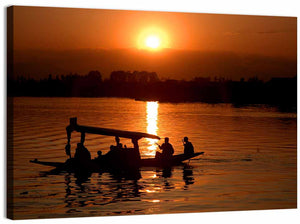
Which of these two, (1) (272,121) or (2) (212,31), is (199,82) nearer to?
(2) (212,31)

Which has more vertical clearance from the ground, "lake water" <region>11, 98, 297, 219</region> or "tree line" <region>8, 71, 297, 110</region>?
"tree line" <region>8, 71, 297, 110</region>

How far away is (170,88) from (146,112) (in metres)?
0.71

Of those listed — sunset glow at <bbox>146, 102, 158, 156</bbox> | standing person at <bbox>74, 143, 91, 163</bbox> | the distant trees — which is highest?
the distant trees

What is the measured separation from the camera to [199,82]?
1188 cm

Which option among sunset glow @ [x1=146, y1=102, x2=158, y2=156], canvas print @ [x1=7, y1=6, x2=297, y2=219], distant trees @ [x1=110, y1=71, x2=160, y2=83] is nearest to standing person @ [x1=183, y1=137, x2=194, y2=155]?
canvas print @ [x1=7, y1=6, x2=297, y2=219]

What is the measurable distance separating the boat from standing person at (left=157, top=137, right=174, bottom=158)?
0.29 feet

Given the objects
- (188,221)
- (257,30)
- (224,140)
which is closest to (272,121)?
(224,140)

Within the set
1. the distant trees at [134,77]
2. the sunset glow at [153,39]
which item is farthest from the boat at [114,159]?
the sunset glow at [153,39]

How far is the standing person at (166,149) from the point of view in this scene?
39.3 ft

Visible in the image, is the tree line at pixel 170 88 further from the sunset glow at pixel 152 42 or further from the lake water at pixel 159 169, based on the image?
the sunset glow at pixel 152 42

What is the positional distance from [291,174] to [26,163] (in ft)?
14.3

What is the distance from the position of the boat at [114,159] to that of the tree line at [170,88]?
591mm

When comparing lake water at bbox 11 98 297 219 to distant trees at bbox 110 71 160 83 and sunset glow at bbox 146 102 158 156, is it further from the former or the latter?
distant trees at bbox 110 71 160 83

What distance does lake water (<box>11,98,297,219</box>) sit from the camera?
10.5 metres
